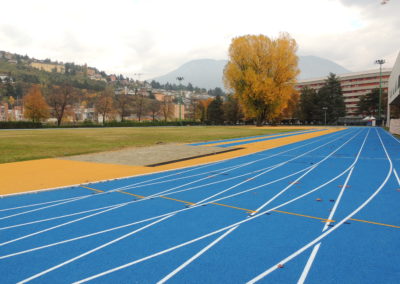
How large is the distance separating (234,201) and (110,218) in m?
2.58

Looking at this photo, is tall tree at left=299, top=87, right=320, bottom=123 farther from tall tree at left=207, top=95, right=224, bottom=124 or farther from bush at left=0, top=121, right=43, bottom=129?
bush at left=0, top=121, right=43, bottom=129

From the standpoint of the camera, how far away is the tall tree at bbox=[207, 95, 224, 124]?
305 ft

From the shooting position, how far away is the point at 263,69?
144 feet

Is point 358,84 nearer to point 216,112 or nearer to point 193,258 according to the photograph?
point 216,112

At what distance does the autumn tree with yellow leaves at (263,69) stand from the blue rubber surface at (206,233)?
3705 centimetres

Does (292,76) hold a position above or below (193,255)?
above

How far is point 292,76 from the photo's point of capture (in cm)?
4375

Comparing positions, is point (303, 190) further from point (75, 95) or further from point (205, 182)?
point (75, 95)

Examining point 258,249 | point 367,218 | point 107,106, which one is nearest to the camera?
point 258,249

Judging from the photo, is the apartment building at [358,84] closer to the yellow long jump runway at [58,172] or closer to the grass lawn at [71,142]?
the grass lawn at [71,142]

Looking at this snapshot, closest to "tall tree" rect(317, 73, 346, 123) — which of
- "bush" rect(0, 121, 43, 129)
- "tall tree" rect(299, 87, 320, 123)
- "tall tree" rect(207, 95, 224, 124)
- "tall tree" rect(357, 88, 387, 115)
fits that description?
"tall tree" rect(299, 87, 320, 123)

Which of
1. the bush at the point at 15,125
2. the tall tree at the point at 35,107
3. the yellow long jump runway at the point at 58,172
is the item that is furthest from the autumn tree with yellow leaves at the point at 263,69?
the tall tree at the point at 35,107

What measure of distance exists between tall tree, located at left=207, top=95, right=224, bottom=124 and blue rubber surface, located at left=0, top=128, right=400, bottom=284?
86.1 meters

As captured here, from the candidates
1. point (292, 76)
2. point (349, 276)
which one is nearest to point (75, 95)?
point (292, 76)
